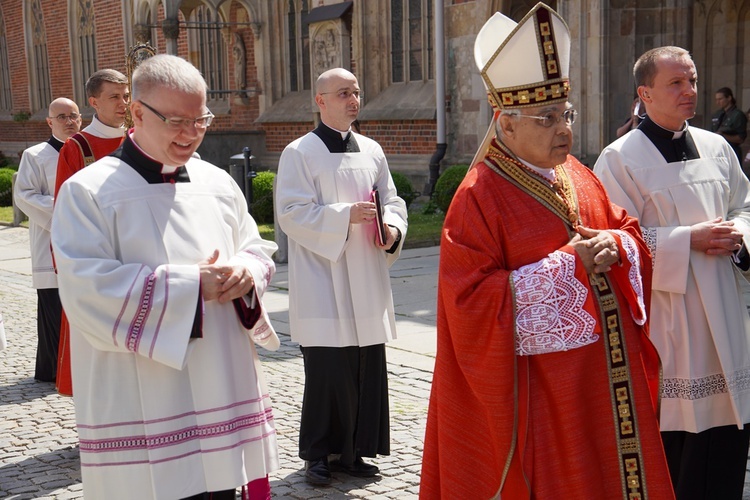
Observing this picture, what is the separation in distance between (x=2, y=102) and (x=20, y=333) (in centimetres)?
2819

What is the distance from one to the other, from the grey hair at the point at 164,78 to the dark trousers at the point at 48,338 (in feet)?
15.2

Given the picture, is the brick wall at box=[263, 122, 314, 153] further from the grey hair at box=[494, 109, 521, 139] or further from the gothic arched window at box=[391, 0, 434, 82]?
the grey hair at box=[494, 109, 521, 139]

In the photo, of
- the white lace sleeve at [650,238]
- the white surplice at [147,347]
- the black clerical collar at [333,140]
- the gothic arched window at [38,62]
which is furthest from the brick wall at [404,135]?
the gothic arched window at [38,62]

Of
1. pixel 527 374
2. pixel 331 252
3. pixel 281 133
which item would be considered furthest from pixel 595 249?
pixel 281 133

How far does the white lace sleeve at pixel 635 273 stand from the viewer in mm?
3461

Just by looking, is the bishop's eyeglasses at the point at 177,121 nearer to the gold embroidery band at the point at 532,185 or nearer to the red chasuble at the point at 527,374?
the red chasuble at the point at 527,374

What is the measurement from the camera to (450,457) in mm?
3447

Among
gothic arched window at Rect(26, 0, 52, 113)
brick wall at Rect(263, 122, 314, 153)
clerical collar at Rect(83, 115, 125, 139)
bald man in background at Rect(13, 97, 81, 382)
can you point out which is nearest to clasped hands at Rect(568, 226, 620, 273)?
clerical collar at Rect(83, 115, 125, 139)

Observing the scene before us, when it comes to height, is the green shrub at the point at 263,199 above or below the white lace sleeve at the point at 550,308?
below

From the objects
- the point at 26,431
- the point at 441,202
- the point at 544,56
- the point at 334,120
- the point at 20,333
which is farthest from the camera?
the point at 441,202

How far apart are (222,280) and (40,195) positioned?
4.86 meters

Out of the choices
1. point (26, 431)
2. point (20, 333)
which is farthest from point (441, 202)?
point (26, 431)

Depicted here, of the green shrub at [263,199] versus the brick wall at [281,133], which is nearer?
the green shrub at [263,199]

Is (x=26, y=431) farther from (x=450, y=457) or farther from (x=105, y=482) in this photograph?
(x=450, y=457)
